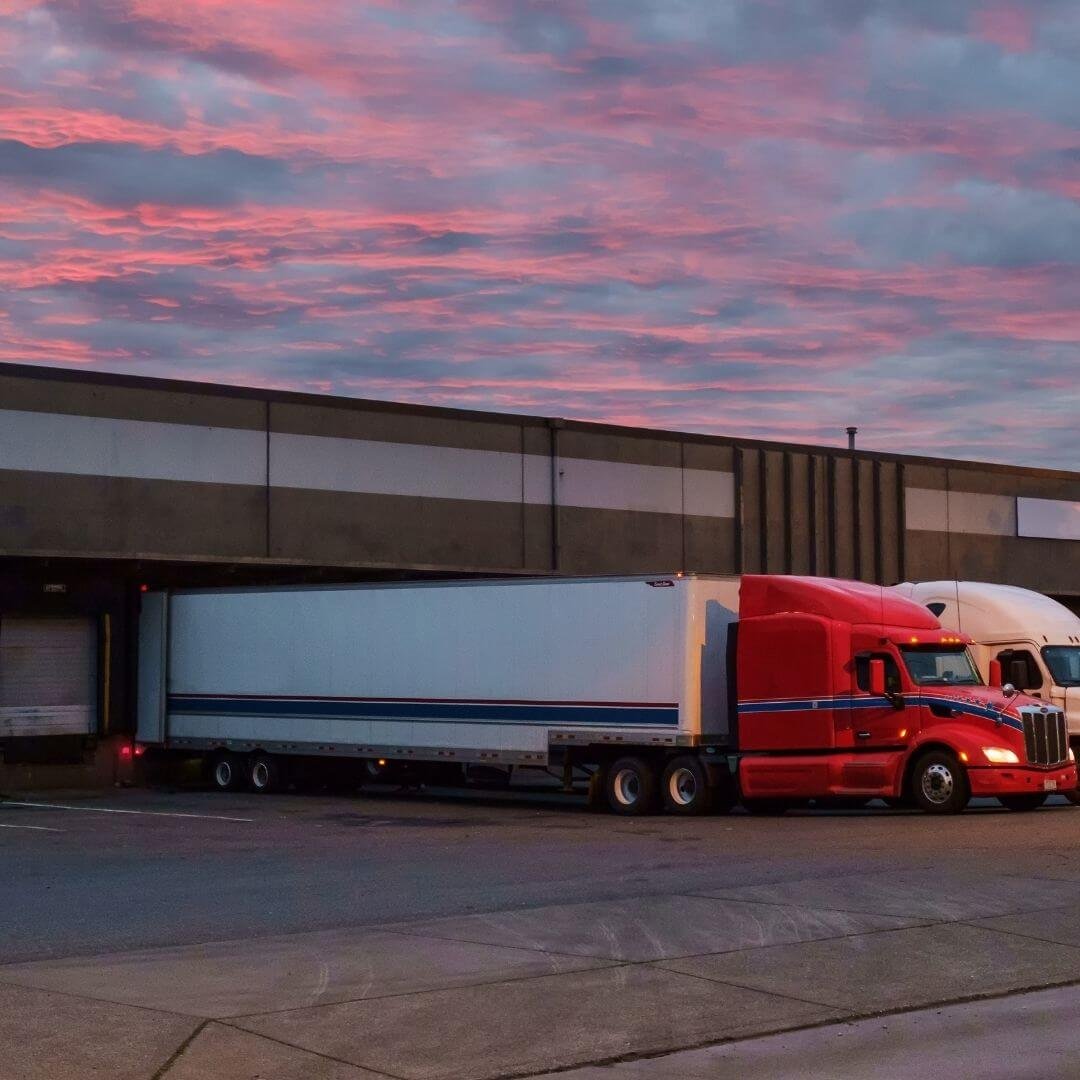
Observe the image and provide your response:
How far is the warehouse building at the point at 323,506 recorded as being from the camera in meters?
35.0

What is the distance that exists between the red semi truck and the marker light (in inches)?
1.1

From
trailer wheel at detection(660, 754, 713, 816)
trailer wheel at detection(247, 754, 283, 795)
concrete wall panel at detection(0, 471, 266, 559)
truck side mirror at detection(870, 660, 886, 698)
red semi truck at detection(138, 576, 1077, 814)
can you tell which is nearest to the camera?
red semi truck at detection(138, 576, 1077, 814)

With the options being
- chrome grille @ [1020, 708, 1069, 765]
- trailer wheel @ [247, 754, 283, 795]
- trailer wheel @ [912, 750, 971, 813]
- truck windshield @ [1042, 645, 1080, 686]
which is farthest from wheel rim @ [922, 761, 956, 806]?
trailer wheel @ [247, 754, 283, 795]

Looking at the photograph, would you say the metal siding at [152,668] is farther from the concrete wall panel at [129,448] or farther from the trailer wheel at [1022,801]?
the trailer wheel at [1022,801]

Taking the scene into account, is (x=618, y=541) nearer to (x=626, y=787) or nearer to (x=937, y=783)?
(x=626, y=787)

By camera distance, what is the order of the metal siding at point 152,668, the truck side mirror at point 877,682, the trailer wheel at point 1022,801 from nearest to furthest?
the truck side mirror at point 877,682
the trailer wheel at point 1022,801
the metal siding at point 152,668

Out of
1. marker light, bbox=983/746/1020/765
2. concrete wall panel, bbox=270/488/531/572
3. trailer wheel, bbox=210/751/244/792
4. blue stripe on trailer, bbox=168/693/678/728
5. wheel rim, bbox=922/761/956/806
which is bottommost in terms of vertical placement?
trailer wheel, bbox=210/751/244/792

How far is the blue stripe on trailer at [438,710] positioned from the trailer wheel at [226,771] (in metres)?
0.93

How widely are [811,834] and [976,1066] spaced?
13.1 metres

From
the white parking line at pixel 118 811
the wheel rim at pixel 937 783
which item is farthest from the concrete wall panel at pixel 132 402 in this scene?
the wheel rim at pixel 937 783

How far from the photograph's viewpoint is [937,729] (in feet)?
83.3

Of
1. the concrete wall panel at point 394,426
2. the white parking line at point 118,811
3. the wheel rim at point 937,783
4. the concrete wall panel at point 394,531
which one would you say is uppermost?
the concrete wall panel at point 394,426

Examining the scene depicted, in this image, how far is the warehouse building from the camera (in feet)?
115

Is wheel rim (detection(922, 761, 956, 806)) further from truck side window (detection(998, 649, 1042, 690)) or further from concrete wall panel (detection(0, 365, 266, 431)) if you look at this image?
concrete wall panel (detection(0, 365, 266, 431))
